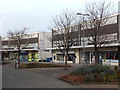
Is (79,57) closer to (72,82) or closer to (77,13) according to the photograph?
(77,13)

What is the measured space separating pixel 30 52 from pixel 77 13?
31388mm

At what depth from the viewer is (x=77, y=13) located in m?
20.4

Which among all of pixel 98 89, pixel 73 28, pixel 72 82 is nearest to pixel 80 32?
pixel 73 28

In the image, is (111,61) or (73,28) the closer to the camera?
(73,28)

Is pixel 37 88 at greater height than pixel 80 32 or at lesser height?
lesser

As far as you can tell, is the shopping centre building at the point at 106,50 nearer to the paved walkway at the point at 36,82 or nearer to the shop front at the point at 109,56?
the shop front at the point at 109,56

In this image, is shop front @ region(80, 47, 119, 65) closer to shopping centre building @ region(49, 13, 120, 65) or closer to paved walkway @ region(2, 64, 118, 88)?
shopping centre building @ region(49, 13, 120, 65)

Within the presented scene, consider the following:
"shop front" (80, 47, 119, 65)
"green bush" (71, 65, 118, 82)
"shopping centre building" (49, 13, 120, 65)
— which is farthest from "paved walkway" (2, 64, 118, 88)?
"shop front" (80, 47, 119, 65)

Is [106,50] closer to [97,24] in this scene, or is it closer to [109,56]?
[109,56]

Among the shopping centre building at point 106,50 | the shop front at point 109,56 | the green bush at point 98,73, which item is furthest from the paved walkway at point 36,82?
the shop front at point 109,56

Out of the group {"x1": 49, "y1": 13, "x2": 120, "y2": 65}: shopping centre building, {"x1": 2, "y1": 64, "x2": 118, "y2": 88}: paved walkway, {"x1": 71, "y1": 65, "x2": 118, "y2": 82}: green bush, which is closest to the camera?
{"x1": 2, "y1": 64, "x2": 118, "y2": 88}: paved walkway

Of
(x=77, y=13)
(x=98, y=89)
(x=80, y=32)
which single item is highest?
(x=77, y=13)

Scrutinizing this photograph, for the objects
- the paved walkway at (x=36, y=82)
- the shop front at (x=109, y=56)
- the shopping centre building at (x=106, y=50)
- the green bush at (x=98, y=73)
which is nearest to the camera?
the paved walkway at (x=36, y=82)

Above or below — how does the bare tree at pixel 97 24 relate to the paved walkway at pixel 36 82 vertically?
above
